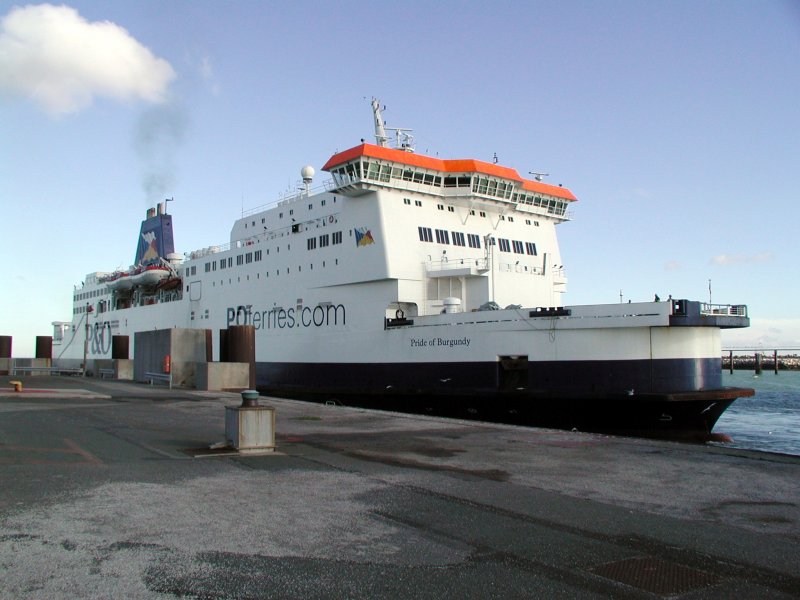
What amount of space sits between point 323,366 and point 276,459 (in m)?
15.4

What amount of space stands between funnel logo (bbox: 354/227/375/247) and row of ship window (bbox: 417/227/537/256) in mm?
1644

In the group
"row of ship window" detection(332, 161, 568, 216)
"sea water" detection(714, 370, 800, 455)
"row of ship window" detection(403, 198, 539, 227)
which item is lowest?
"sea water" detection(714, 370, 800, 455)

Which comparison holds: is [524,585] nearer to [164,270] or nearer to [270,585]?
[270,585]

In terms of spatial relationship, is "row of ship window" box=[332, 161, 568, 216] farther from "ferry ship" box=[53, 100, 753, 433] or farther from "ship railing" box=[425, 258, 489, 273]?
"ship railing" box=[425, 258, 489, 273]

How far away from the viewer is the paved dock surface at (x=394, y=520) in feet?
13.3

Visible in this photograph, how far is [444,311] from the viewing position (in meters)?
20.3

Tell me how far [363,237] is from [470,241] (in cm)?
386

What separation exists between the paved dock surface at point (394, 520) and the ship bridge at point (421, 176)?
13.6 m

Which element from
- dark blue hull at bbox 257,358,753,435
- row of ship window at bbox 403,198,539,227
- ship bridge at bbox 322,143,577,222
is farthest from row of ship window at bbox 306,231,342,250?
dark blue hull at bbox 257,358,753,435

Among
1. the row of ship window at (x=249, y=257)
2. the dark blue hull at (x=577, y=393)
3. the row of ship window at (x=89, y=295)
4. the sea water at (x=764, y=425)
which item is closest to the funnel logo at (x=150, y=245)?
the row of ship window at (x=89, y=295)

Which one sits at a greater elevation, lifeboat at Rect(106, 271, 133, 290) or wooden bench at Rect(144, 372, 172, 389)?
lifeboat at Rect(106, 271, 133, 290)

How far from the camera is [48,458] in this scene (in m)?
7.94

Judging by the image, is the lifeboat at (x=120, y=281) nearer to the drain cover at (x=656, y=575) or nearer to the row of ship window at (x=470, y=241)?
the row of ship window at (x=470, y=241)

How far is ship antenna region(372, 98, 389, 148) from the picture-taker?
25.4 metres
